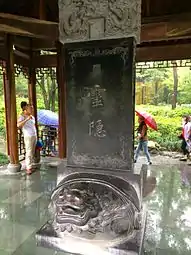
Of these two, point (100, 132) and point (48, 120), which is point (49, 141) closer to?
point (48, 120)

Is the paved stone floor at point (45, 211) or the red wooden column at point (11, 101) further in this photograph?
the red wooden column at point (11, 101)

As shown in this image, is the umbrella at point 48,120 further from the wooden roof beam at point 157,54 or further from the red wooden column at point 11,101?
the red wooden column at point 11,101

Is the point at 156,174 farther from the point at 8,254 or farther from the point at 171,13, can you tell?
the point at 8,254

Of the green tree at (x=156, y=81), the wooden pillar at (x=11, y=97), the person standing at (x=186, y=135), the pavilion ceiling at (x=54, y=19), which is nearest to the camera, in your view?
the pavilion ceiling at (x=54, y=19)

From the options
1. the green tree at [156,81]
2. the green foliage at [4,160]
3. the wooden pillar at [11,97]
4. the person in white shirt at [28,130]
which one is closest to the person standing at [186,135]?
the person in white shirt at [28,130]

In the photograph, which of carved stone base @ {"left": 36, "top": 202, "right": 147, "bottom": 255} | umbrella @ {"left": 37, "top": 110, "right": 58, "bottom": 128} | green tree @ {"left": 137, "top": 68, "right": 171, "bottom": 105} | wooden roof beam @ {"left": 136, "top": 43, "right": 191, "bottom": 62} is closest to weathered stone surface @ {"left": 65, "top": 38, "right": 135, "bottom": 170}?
carved stone base @ {"left": 36, "top": 202, "right": 147, "bottom": 255}

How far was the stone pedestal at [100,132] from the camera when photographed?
256 centimetres

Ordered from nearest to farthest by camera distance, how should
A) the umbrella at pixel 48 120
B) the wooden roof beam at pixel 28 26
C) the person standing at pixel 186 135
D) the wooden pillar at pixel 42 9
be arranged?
the wooden roof beam at pixel 28 26 < the wooden pillar at pixel 42 9 < the person standing at pixel 186 135 < the umbrella at pixel 48 120

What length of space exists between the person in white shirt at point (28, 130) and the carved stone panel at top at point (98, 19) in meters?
2.63

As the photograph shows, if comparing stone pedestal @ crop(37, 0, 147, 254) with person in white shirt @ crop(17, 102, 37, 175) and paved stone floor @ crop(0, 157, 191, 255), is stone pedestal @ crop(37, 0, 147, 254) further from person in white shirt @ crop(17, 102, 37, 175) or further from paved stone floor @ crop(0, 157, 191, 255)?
person in white shirt @ crop(17, 102, 37, 175)

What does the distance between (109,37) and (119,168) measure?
1399 millimetres

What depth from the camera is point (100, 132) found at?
9.05ft

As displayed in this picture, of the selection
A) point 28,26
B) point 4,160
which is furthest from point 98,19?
point 4,160

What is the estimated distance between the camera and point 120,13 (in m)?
2.56
